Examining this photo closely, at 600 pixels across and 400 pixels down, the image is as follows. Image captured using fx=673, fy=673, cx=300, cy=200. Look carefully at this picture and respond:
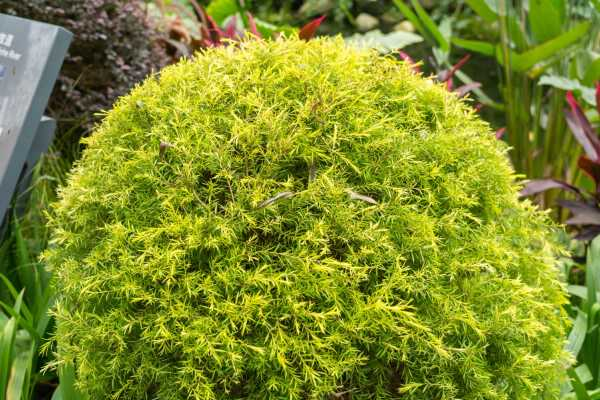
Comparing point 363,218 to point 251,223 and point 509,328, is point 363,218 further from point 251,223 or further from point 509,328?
point 509,328

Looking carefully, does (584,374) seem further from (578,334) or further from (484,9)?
(484,9)

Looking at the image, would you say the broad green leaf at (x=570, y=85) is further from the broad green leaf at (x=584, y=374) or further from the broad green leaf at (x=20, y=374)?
the broad green leaf at (x=20, y=374)

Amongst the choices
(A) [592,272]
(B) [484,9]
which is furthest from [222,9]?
(A) [592,272]

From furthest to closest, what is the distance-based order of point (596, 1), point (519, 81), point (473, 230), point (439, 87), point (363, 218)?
point (519, 81), point (596, 1), point (439, 87), point (473, 230), point (363, 218)

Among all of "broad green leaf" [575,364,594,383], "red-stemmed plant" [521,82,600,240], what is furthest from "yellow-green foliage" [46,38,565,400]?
"red-stemmed plant" [521,82,600,240]

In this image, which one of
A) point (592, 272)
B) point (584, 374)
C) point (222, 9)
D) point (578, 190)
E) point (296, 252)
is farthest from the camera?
point (222, 9)

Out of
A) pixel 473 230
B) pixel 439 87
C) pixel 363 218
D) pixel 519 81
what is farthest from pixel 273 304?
pixel 519 81

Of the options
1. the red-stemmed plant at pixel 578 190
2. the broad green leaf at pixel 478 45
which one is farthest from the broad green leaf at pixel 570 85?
the broad green leaf at pixel 478 45
